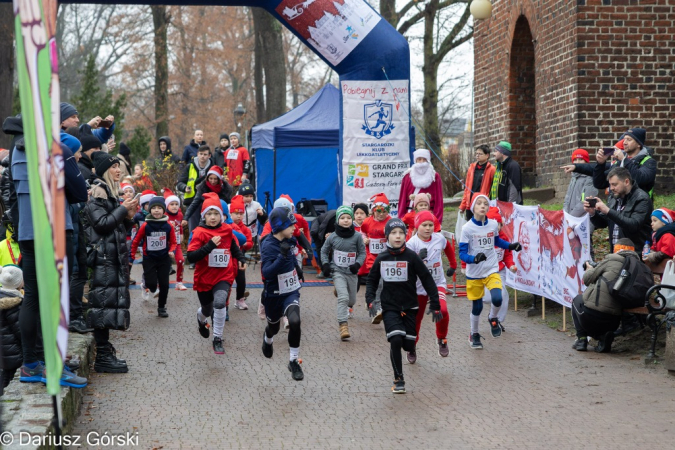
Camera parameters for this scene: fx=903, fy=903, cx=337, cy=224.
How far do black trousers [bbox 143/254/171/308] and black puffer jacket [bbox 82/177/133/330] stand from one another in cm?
375

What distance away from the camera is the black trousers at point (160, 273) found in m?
Answer: 12.0

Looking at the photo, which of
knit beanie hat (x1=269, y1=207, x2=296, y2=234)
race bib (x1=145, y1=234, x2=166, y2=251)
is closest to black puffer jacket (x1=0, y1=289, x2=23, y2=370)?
knit beanie hat (x1=269, y1=207, x2=296, y2=234)

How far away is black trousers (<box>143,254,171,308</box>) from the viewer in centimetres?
1198

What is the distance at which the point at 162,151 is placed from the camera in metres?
22.0

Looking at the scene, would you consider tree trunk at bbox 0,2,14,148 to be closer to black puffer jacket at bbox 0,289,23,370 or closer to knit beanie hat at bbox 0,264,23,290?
knit beanie hat at bbox 0,264,23,290

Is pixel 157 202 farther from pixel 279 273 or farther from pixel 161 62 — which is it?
pixel 161 62

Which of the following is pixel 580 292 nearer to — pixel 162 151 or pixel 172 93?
pixel 162 151

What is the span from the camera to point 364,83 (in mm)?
14273

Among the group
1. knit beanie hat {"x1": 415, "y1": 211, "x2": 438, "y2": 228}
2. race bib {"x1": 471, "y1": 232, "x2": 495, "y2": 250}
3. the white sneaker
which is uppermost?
knit beanie hat {"x1": 415, "y1": 211, "x2": 438, "y2": 228}

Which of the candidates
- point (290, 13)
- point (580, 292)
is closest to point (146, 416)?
point (580, 292)

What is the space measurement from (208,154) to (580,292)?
827 cm

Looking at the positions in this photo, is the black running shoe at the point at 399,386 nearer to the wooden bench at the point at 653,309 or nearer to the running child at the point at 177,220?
the wooden bench at the point at 653,309

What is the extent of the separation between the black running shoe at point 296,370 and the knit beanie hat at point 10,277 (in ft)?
8.54

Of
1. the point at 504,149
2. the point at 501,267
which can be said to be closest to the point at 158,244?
the point at 501,267
